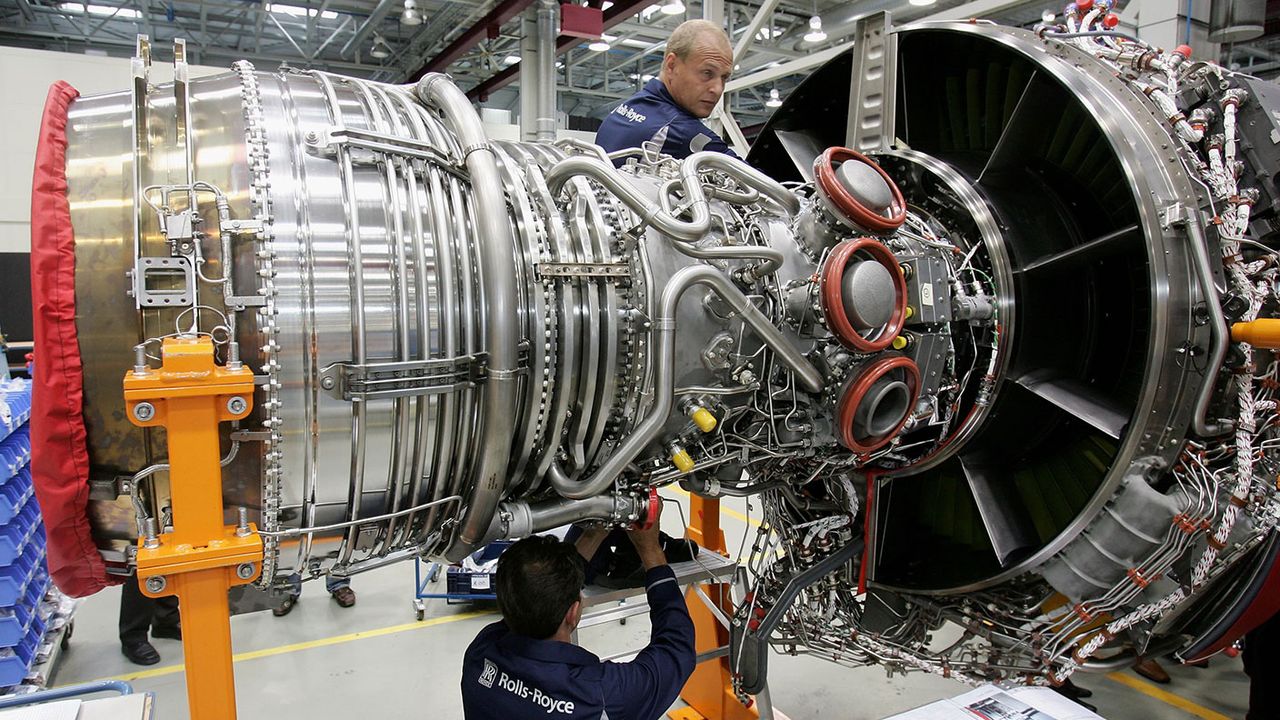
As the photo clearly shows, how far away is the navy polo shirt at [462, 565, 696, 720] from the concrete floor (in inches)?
65.6

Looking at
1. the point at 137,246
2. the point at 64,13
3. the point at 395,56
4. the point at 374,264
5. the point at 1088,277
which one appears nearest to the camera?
the point at 137,246

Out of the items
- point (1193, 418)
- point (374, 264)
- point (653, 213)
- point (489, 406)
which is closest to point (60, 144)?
point (374, 264)

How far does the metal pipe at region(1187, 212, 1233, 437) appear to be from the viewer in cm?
186

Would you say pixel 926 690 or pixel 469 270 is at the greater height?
pixel 469 270

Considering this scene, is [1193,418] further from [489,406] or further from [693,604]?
[693,604]

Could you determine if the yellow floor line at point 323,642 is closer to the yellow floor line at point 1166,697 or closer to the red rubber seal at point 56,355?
the red rubber seal at point 56,355

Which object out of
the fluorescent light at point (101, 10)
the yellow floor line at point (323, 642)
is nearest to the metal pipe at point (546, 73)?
the yellow floor line at point (323, 642)

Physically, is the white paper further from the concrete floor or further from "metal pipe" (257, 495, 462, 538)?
the concrete floor

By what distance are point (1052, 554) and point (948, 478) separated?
0.58 meters

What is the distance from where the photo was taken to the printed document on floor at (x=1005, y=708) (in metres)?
2.35

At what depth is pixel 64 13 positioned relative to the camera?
9.76 metres

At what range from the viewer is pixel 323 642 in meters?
4.23

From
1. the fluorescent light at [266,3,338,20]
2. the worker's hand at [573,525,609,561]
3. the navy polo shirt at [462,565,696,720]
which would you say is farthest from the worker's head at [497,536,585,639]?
the fluorescent light at [266,3,338,20]

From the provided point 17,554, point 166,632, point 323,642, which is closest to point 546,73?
point 323,642
